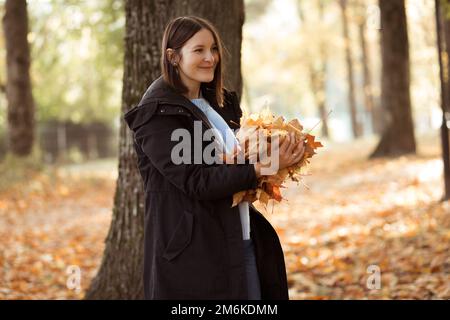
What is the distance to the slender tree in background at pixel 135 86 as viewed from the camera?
468 centimetres

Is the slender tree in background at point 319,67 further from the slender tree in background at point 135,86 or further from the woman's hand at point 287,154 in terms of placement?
the woman's hand at point 287,154

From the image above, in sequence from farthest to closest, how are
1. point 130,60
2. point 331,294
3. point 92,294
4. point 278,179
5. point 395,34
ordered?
point 395,34 < point 331,294 < point 92,294 < point 130,60 < point 278,179

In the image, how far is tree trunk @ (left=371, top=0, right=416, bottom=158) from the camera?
15219 mm

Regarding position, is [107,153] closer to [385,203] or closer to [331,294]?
[385,203]

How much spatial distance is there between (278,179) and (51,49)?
56.9 feet

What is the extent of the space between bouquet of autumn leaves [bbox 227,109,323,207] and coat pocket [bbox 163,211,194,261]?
0.23 m

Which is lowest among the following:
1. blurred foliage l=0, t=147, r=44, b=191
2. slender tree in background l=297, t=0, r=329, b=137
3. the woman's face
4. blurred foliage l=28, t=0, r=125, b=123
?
the woman's face

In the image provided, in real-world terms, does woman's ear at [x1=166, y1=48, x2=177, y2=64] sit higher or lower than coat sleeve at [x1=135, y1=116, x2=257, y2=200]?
higher

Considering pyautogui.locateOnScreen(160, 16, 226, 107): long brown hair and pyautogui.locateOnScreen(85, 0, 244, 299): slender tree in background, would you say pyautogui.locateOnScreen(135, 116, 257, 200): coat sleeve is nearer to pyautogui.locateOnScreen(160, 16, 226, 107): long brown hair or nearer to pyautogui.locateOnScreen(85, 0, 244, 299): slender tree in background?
pyautogui.locateOnScreen(160, 16, 226, 107): long brown hair

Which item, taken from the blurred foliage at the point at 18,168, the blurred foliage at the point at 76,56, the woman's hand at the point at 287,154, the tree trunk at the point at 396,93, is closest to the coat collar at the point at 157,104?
the woman's hand at the point at 287,154

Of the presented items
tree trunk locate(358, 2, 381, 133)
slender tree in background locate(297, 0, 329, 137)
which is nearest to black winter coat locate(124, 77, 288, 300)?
tree trunk locate(358, 2, 381, 133)

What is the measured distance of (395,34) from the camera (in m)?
15.2

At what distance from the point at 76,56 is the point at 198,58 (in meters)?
19.3
